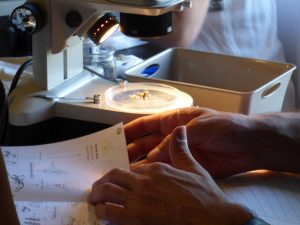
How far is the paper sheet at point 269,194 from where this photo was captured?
0.76 m

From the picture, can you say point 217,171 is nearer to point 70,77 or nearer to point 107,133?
point 107,133

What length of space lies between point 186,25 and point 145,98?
2.40ft

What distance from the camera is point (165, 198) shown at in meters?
0.70

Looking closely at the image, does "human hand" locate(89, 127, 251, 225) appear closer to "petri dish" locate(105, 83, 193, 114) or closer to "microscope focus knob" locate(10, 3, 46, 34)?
"petri dish" locate(105, 83, 193, 114)

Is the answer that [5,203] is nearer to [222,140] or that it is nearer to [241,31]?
[222,140]

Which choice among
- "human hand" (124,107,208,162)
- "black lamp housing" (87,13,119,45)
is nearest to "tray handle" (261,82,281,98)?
"human hand" (124,107,208,162)

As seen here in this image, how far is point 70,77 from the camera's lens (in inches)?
41.6

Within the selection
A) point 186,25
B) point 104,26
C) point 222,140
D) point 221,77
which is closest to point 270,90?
point 221,77

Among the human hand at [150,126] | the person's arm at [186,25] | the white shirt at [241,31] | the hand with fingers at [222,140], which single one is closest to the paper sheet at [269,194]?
the hand with fingers at [222,140]

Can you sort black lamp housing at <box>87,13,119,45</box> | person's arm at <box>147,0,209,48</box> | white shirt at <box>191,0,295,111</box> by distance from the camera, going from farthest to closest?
1. white shirt at <box>191,0,295,111</box>
2. person's arm at <box>147,0,209,48</box>
3. black lamp housing at <box>87,13,119,45</box>

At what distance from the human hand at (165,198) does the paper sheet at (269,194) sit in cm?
8

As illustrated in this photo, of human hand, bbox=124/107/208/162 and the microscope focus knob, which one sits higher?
the microscope focus knob

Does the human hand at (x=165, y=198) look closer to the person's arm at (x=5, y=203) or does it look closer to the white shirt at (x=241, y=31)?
the person's arm at (x=5, y=203)

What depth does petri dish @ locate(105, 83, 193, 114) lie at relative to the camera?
959 millimetres
